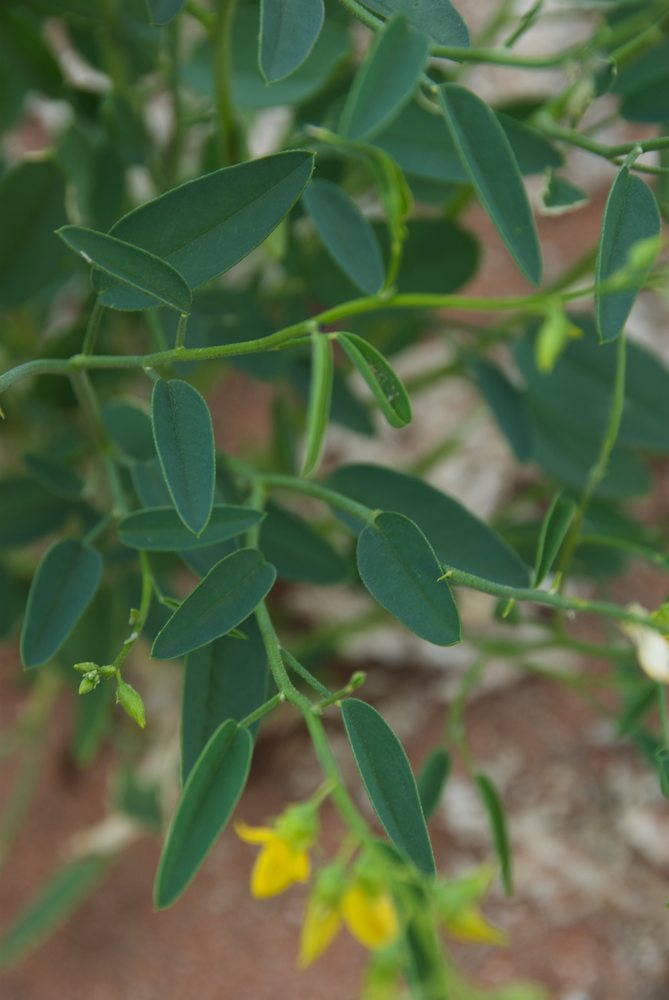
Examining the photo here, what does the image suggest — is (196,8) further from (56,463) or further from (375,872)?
(375,872)

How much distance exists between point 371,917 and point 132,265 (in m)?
0.25

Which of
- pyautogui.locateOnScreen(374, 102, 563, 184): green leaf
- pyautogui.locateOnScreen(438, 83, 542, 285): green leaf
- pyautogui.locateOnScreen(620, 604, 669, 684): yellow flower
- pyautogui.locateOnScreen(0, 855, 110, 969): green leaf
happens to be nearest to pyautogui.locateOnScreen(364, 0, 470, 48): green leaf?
pyautogui.locateOnScreen(438, 83, 542, 285): green leaf

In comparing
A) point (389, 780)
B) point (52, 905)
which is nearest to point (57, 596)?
point (389, 780)

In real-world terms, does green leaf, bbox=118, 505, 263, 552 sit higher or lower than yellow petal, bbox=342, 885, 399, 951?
higher

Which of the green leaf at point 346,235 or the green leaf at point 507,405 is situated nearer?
the green leaf at point 346,235

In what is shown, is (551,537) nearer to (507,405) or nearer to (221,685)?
(221,685)

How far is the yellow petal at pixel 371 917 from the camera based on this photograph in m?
0.39

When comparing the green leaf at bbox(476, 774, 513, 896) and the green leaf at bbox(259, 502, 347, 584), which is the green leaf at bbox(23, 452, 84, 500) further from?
the green leaf at bbox(476, 774, 513, 896)

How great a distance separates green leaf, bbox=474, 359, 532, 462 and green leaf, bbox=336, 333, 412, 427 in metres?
0.32

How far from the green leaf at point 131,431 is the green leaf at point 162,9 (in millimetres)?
242

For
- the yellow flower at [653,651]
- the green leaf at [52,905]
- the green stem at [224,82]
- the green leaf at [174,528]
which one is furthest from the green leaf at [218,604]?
the green leaf at [52,905]

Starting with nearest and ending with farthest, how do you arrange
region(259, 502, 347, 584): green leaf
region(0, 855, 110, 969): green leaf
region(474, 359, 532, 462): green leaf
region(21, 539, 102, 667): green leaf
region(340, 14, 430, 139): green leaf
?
1. region(340, 14, 430, 139): green leaf
2. region(21, 539, 102, 667): green leaf
3. region(259, 502, 347, 584): green leaf
4. region(474, 359, 532, 462): green leaf
5. region(0, 855, 110, 969): green leaf

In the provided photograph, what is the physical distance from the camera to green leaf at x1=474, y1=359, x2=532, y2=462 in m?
0.74

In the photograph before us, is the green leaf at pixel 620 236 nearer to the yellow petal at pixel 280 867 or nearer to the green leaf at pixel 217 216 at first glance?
the green leaf at pixel 217 216
